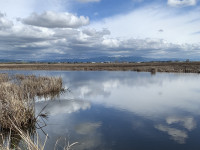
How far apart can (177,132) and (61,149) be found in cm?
588

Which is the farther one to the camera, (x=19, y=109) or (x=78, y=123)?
→ (x=78, y=123)

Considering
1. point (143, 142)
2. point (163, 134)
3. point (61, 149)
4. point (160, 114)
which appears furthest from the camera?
point (160, 114)

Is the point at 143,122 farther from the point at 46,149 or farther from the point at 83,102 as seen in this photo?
the point at 83,102

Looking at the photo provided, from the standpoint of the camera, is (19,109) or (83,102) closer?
(19,109)

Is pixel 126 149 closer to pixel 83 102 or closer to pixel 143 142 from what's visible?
pixel 143 142

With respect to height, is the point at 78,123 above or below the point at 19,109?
below

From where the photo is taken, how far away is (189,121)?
11.8m

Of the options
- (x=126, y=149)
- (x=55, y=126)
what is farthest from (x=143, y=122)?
(x=55, y=126)

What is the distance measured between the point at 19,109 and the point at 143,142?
6291 mm

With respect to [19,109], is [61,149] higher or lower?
lower

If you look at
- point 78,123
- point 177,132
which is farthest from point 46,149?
point 177,132

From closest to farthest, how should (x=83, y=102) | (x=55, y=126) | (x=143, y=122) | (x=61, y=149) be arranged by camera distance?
(x=61, y=149), (x=55, y=126), (x=143, y=122), (x=83, y=102)

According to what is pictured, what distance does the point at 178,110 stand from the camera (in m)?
14.6

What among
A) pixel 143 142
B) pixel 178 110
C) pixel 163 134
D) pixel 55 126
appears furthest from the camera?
pixel 178 110
